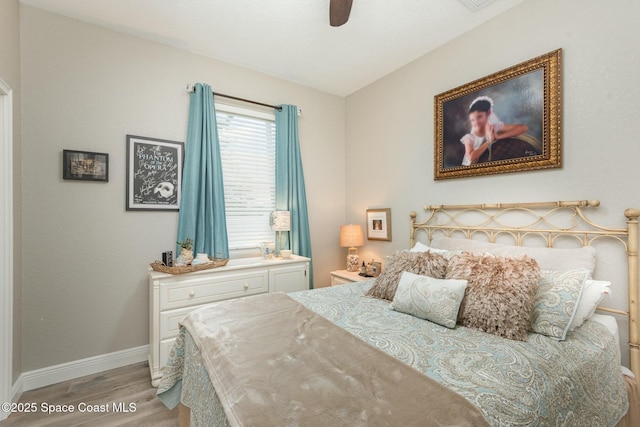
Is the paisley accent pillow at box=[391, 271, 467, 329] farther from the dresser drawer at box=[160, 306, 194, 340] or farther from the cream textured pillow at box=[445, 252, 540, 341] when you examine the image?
the dresser drawer at box=[160, 306, 194, 340]

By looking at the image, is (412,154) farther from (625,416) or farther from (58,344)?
(58,344)

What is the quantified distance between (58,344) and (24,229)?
0.92m

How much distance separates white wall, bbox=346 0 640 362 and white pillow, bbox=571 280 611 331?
429mm

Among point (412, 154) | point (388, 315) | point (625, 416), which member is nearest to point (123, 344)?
point (388, 315)

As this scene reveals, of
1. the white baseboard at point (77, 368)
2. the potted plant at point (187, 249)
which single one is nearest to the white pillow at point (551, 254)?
the potted plant at point (187, 249)

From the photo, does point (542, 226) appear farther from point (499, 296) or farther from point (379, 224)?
point (379, 224)

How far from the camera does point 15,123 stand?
6.36 feet

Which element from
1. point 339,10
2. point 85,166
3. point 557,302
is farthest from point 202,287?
point 557,302

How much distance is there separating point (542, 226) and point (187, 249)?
2.77 metres

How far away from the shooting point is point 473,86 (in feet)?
7.59

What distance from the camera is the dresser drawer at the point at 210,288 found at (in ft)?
7.26

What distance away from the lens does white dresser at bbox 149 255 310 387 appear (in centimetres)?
215

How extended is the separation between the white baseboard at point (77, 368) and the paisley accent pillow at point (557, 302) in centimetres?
295

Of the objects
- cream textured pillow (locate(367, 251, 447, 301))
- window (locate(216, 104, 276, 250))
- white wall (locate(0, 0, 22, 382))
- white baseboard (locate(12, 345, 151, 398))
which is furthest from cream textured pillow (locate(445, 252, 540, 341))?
white wall (locate(0, 0, 22, 382))
